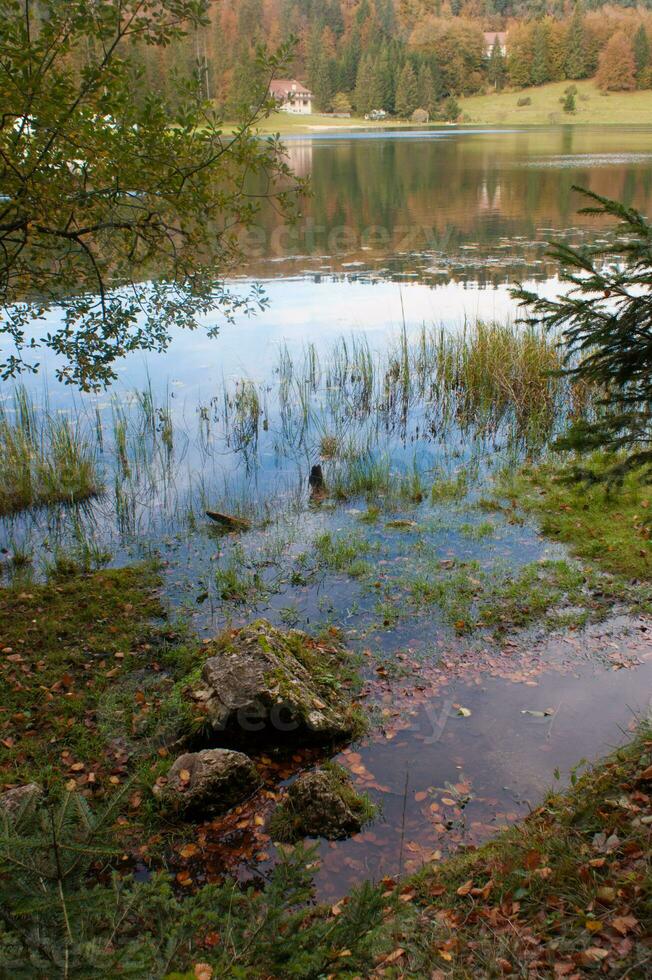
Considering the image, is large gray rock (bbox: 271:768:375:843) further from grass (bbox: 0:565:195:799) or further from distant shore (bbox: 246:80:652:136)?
distant shore (bbox: 246:80:652:136)

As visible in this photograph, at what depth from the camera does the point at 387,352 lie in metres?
14.5

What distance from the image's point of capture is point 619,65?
339ft

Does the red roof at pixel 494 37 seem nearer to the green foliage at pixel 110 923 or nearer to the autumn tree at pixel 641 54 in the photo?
the autumn tree at pixel 641 54

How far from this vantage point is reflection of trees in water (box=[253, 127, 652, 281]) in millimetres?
25188

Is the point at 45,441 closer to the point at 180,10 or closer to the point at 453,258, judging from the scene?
the point at 180,10

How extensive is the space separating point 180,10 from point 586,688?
20.0ft

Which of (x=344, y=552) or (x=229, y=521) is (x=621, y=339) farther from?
(x=229, y=521)

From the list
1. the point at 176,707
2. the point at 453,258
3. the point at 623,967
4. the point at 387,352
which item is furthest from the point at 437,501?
the point at 453,258

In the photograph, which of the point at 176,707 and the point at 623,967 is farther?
the point at 176,707

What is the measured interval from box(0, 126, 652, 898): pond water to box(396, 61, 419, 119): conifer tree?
80695 millimetres

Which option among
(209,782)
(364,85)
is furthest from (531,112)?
(209,782)


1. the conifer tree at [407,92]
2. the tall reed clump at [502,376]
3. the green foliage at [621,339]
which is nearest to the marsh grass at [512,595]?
the green foliage at [621,339]

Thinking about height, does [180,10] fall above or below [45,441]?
above

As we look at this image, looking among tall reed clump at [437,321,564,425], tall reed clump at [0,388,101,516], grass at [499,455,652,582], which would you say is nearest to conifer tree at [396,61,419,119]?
tall reed clump at [437,321,564,425]
